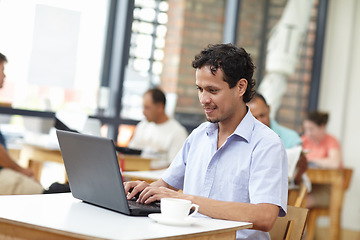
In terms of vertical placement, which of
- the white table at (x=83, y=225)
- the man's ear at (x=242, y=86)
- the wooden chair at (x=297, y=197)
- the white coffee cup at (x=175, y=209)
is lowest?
the wooden chair at (x=297, y=197)

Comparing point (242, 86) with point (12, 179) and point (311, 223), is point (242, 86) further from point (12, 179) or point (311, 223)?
point (311, 223)

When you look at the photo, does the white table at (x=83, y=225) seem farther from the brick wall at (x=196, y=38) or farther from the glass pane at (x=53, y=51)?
the brick wall at (x=196, y=38)

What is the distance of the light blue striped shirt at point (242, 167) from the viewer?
1.96 metres

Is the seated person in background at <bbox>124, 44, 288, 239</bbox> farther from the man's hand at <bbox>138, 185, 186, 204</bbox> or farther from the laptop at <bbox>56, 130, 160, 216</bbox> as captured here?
the laptop at <bbox>56, 130, 160, 216</bbox>

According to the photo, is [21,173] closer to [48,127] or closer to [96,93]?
[48,127]

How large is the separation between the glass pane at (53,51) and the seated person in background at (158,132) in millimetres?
656

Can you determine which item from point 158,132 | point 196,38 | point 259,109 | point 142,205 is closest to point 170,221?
point 142,205

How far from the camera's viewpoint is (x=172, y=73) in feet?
19.7

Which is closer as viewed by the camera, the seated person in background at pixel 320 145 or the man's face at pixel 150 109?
the man's face at pixel 150 109

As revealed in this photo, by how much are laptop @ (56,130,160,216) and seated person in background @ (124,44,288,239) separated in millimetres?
122

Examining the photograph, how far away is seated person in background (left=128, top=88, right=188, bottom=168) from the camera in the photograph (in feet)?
16.2

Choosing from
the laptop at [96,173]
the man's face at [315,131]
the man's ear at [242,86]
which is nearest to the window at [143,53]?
the man's face at [315,131]

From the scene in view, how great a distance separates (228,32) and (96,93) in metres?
1.66

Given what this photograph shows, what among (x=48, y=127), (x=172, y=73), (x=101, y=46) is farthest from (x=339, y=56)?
(x=48, y=127)
